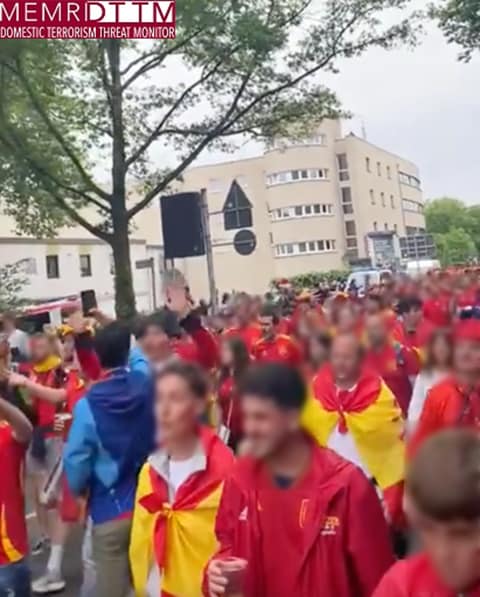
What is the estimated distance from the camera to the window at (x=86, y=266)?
3741 cm

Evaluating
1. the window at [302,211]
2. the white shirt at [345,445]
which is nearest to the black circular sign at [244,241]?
the white shirt at [345,445]

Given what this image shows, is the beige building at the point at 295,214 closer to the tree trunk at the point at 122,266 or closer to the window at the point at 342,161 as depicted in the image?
the window at the point at 342,161

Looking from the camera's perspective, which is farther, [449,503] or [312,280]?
[312,280]

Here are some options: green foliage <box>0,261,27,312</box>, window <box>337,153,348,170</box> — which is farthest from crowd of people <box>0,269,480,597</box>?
window <box>337,153,348,170</box>

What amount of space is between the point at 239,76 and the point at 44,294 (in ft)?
74.8

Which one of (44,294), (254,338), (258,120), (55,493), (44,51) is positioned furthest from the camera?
(44,294)

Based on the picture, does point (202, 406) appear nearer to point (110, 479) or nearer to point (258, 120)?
point (110, 479)

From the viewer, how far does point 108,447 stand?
3.23 metres

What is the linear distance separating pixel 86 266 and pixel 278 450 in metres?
36.8

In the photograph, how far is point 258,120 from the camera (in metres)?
15.0

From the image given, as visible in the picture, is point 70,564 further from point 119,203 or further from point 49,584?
point 119,203

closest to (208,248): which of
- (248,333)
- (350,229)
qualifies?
(248,333)

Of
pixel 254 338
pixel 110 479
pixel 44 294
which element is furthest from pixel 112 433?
pixel 44 294

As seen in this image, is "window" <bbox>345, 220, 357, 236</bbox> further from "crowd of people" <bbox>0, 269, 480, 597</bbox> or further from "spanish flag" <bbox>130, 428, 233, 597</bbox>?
"spanish flag" <bbox>130, 428, 233, 597</bbox>
